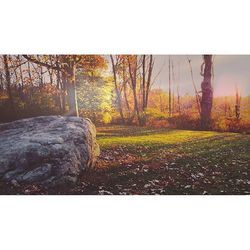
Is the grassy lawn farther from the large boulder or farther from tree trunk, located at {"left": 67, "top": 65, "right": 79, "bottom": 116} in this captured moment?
tree trunk, located at {"left": 67, "top": 65, "right": 79, "bottom": 116}

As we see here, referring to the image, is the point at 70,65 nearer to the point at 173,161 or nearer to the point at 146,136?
the point at 146,136

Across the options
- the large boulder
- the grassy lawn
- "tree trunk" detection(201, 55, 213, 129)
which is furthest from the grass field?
"tree trunk" detection(201, 55, 213, 129)

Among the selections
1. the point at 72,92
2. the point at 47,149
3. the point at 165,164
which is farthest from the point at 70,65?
the point at 165,164

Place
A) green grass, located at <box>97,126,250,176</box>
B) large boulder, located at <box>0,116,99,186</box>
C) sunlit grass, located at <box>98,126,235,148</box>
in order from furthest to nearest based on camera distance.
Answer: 1. sunlit grass, located at <box>98,126,235,148</box>
2. green grass, located at <box>97,126,250,176</box>
3. large boulder, located at <box>0,116,99,186</box>

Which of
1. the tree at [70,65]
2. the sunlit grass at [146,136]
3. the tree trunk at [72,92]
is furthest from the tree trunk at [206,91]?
the tree trunk at [72,92]

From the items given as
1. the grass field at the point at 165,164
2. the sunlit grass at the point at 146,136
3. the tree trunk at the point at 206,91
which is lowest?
the grass field at the point at 165,164

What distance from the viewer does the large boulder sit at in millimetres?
5043

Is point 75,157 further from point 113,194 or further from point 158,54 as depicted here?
point 158,54

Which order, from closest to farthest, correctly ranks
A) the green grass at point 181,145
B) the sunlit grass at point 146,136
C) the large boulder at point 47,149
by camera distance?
the large boulder at point 47,149 → the green grass at point 181,145 → the sunlit grass at point 146,136

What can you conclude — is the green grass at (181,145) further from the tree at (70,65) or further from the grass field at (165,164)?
the tree at (70,65)

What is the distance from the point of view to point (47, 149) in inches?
200

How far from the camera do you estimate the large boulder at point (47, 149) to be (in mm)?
5043

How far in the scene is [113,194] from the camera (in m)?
5.08
